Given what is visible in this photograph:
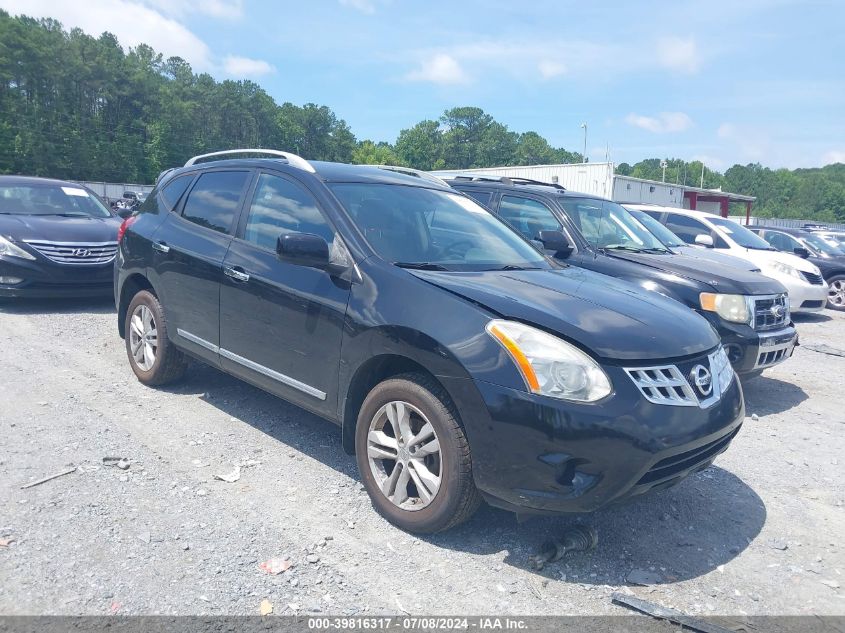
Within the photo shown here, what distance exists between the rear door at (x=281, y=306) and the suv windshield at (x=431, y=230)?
269 millimetres

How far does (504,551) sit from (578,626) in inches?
24.6

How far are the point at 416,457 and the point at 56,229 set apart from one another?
7.15m

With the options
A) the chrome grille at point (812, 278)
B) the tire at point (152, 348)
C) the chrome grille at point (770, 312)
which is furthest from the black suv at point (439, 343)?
the chrome grille at point (812, 278)

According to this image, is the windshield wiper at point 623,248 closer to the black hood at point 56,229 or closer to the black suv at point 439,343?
the black suv at point 439,343

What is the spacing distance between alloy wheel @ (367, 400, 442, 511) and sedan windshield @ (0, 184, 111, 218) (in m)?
7.68

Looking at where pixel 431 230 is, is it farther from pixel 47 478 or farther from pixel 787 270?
pixel 787 270

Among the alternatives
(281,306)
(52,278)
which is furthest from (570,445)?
(52,278)

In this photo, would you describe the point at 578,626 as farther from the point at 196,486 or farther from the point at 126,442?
the point at 126,442

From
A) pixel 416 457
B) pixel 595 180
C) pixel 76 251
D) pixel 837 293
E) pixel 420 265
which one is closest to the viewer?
pixel 416 457

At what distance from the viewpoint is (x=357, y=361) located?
3.57 metres

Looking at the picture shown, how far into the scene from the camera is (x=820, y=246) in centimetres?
1534

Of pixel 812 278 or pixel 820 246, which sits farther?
pixel 820 246

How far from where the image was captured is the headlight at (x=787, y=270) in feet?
37.3

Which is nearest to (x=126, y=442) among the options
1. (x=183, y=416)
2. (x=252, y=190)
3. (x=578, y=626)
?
(x=183, y=416)
